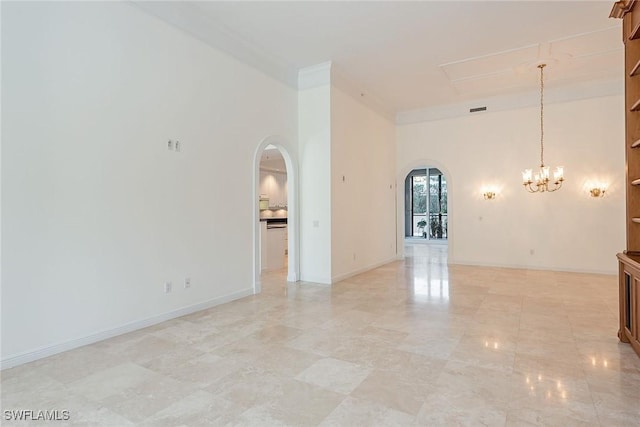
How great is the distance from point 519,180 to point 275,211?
283 inches

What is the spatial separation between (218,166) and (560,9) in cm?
501

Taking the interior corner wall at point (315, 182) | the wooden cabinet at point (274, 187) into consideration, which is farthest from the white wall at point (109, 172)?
the wooden cabinet at point (274, 187)

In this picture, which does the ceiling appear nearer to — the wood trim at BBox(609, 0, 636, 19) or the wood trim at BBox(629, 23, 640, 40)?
the wood trim at BBox(609, 0, 636, 19)

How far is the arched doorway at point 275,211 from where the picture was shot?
216 inches

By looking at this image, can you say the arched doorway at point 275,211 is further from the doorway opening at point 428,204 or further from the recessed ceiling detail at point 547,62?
the doorway opening at point 428,204

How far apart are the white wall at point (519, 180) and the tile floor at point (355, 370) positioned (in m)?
2.99

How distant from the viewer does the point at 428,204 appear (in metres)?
14.1

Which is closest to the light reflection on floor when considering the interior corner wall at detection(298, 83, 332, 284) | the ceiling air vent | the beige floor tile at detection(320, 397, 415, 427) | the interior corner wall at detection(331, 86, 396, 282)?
the interior corner wall at detection(331, 86, 396, 282)

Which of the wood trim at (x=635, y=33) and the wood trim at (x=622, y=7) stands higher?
the wood trim at (x=622, y=7)

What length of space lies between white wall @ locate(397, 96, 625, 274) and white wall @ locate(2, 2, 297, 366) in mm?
5592

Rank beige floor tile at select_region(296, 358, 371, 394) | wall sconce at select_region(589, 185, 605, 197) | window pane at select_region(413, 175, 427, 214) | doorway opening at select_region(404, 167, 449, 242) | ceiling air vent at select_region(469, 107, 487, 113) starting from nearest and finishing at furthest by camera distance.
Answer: beige floor tile at select_region(296, 358, 371, 394), wall sconce at select_region(589, 185, 605, 197), ceiling air vent at select_region(469, 107, 487, 113), doorway opening at select_region(404, 167, 449, 242), window pane at select_region(413, 175, 427, 214)

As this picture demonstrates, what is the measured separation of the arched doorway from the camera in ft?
18.0

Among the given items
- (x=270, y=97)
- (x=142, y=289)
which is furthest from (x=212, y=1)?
(x=142, y=289)

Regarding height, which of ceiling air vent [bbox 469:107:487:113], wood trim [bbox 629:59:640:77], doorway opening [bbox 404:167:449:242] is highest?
ceiling air vent [bbox 469:107:487:113]
